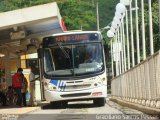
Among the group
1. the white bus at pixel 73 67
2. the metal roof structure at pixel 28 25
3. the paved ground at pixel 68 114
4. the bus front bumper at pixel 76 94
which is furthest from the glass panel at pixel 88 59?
the paved ground at pixel 68 114

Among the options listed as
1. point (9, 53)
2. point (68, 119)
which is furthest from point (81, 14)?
point (68, 119)

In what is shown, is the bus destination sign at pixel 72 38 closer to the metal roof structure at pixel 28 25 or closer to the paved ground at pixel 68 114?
the metal roof structure at pixel 28 25

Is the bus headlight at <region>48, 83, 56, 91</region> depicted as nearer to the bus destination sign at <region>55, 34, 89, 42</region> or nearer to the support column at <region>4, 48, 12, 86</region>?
the bus destination sign at <region>55, 34, 89, 42</region>

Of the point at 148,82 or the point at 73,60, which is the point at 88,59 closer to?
the point at 73,60

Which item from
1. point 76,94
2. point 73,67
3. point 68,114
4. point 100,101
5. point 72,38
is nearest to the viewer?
point 68,114

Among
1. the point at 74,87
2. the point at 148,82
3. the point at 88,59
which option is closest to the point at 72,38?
the point at 88,59

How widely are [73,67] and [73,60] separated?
30 cm

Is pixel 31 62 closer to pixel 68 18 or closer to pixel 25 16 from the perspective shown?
pixel 25 16

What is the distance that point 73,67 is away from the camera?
24.0m

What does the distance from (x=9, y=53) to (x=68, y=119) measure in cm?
1784

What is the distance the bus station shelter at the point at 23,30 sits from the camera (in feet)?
75.9

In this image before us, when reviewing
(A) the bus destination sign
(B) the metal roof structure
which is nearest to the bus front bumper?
(A) the bus destination sign

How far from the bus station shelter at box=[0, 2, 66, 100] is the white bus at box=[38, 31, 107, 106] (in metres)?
1.14

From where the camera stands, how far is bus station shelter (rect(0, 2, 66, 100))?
2314 centimetres
